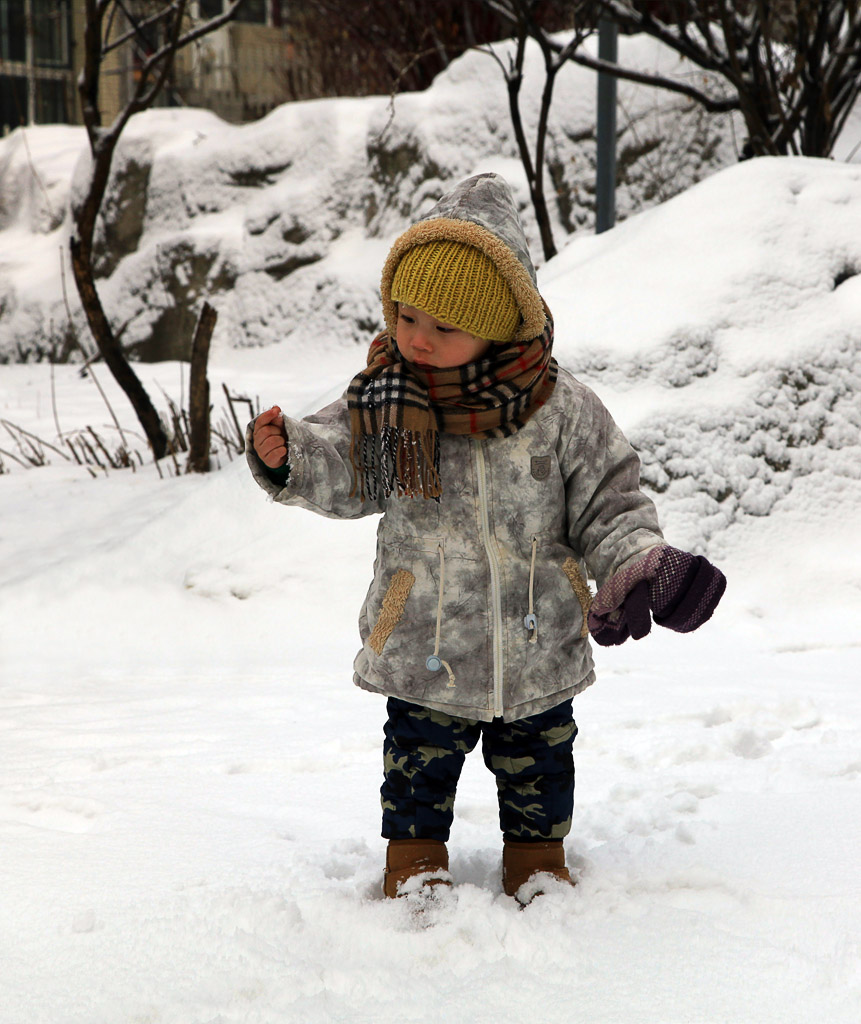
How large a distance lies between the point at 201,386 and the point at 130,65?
1247 centimetres

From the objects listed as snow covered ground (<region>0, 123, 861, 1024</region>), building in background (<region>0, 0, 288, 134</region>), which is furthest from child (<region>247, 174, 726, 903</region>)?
A: building in background (<region>0, 0, 288, 134</region>)

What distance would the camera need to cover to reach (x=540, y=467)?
1688mm

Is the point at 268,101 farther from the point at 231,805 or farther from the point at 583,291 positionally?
the point at 231,805

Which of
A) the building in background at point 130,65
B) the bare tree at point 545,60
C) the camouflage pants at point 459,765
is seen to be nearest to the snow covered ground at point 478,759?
the camouflage pants at point 459,765

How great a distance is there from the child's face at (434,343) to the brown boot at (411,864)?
0.82 meters

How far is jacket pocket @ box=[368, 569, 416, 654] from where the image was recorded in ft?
5.57

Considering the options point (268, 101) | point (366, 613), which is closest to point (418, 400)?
point (366, 613)

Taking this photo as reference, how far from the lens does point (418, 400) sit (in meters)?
1.59

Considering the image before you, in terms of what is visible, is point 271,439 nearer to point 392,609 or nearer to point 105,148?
point 392,609

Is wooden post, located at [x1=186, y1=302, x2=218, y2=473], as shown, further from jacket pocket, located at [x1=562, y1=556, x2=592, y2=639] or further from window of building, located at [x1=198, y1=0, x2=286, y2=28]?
window of building, located at [x1=198, y1=0, x2=286, y2=28]

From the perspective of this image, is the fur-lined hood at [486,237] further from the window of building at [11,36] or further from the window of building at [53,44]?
the window of building at [53,44]

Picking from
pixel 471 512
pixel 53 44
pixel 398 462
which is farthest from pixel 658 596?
pixel 53 44

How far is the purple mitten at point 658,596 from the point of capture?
4.79 ft

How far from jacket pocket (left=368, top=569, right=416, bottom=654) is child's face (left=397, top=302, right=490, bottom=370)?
0.36 meters
